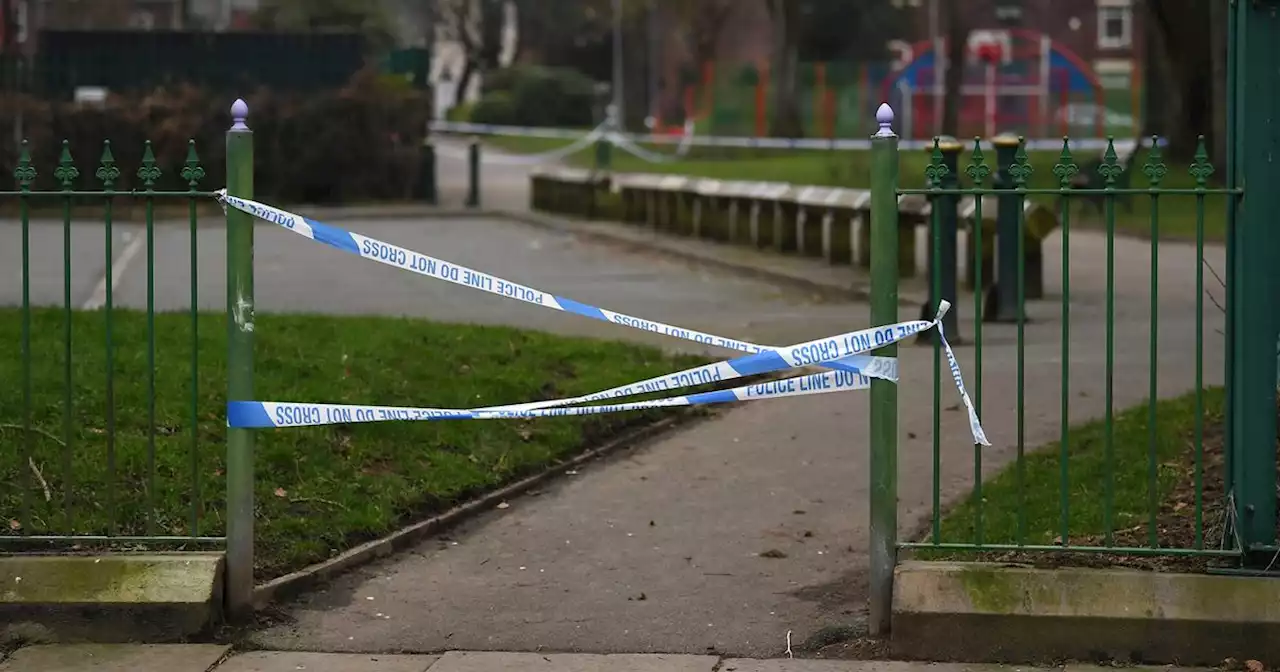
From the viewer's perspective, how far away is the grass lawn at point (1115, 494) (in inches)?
253

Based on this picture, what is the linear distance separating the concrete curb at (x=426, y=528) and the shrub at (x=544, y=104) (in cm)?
5061

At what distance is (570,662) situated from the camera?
5.74m

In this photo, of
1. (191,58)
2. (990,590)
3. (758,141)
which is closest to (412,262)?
(990,590)

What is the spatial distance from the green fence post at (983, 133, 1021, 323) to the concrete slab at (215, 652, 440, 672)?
7539 millimetres

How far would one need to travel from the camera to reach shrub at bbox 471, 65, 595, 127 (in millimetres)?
59562

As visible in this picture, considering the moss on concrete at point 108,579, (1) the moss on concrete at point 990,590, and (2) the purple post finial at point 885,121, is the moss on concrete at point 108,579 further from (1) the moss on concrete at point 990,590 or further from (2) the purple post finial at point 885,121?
(2) the purple post finial at point 885,121

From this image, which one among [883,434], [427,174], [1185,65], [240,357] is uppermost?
[1185,65]

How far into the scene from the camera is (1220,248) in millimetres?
15531

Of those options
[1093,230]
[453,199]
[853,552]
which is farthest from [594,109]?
[853,552]

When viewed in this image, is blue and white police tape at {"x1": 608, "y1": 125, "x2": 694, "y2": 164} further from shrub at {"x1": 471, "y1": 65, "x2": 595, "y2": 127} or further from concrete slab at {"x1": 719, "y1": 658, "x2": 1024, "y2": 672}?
concrete slab at {"x1": 719, "y1": 658, "x2": 1024, "y2": 672}

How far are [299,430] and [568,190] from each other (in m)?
17.5

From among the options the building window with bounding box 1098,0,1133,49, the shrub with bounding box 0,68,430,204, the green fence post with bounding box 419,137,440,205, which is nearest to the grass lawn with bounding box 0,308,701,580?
the shrub with bounding box 0,68,430,204

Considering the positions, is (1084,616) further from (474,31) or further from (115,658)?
(474,31)

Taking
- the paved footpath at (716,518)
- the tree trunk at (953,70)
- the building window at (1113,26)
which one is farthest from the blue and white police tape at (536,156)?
the building window at (1113,26)
